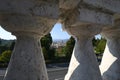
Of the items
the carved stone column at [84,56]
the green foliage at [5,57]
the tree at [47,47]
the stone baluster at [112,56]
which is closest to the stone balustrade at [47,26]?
the carved stone column at [84,56]

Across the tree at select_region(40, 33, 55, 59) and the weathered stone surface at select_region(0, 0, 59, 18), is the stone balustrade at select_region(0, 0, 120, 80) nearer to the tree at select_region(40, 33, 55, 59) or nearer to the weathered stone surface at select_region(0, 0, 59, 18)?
the weathered stone surface at select_region(0, 0, 59, 18)

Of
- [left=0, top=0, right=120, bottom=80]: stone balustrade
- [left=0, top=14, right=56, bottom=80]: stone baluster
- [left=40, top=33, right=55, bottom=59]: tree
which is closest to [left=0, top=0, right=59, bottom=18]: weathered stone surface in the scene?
[left=0, top=0, right=120, bottom=80]: stone balustrade

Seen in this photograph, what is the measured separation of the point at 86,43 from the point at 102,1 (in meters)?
0.95

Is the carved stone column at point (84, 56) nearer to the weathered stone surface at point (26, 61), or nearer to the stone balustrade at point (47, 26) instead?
the stone balustrade at point (47, 26)

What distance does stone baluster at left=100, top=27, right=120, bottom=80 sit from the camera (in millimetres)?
6263

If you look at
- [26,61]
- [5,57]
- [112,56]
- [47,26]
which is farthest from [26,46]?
[5,57]

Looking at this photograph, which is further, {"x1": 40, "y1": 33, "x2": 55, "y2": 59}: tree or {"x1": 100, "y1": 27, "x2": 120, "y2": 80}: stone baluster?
{"x1": 40, "y1": 33, "x2": 55, "y2": 59}: tree

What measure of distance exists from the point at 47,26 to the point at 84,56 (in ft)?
4.17

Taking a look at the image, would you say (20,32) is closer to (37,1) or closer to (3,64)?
(37,1)

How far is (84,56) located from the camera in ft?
17.3

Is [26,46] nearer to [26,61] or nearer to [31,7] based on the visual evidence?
[26,61]

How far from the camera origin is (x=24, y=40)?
4.30 m

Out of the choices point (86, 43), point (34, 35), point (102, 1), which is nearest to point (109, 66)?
point (86, 43)

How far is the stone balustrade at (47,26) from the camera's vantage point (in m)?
4.04
